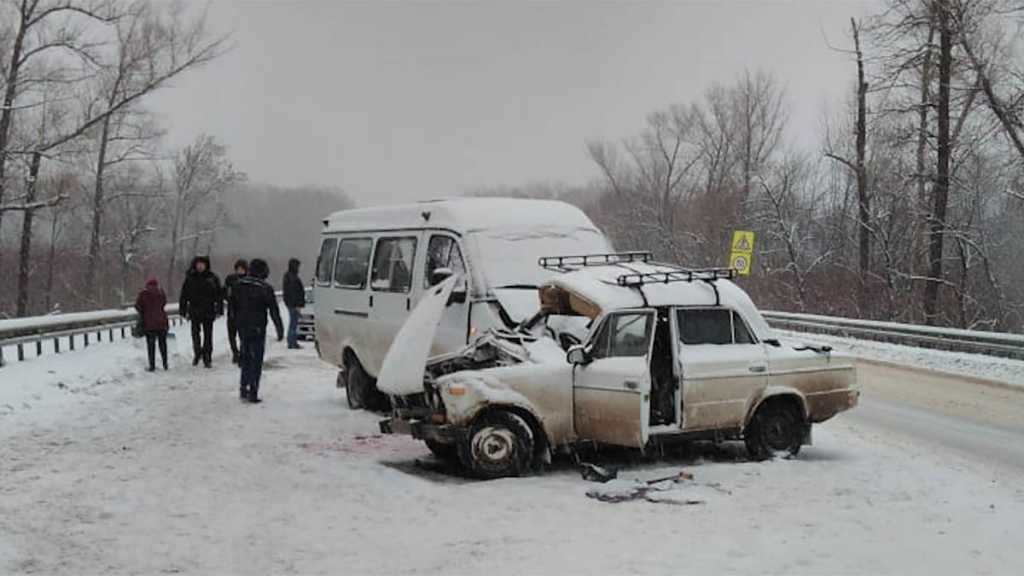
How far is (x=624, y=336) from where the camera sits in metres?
8.59

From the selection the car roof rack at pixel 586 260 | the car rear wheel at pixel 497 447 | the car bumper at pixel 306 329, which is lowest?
the car rear wheel at pixel 497 447

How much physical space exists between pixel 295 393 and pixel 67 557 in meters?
8.23

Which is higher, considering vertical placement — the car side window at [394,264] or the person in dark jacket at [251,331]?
the car side window at [394,264]

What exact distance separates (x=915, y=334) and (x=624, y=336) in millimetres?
16299

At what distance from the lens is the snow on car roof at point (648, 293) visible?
8766mm

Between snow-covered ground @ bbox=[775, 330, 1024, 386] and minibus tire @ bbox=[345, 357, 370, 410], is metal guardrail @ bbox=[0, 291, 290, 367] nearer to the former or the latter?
minibus tire @ bbox=[345, 357, 370, 410]

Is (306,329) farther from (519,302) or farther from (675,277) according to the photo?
(675,277)

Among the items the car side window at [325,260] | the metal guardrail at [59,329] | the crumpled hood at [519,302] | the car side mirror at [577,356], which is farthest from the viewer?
the metal guardrail at [59,329]

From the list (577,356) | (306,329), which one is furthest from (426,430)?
(306,329)

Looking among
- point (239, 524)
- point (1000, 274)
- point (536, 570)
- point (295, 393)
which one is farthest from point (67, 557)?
point (1000, 274)

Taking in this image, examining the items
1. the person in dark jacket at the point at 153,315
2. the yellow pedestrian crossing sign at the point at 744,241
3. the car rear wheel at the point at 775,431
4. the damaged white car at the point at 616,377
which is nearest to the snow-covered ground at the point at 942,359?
the yellow pedestrian crossing sign at the point at 744,241

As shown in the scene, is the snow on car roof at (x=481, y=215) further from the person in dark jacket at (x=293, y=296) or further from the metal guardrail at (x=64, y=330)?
the person in dark jacket at (x=293, y=296)

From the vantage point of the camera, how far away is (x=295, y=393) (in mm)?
13938

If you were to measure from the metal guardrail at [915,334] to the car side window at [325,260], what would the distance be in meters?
14.0
